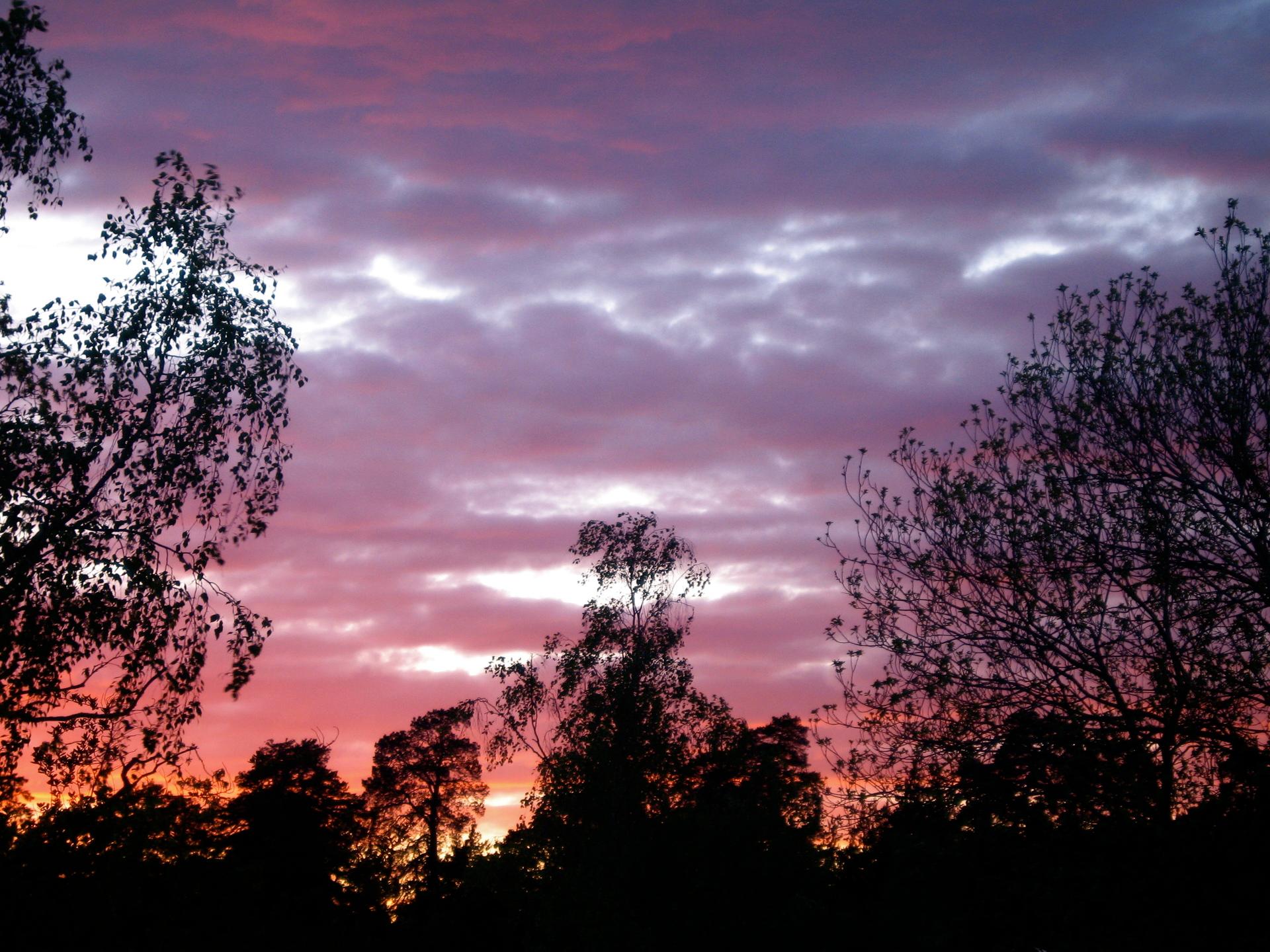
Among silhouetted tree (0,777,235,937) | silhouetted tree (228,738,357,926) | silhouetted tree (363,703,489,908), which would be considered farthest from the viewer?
silhouetted tree (363,703,489,908)

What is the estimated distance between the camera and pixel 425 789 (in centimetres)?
7306

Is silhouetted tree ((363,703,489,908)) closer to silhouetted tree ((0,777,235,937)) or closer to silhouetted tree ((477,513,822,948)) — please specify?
silhouetted tree ((477,513,822,948))

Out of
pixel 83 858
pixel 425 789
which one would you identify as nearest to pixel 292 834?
pixel 425 789

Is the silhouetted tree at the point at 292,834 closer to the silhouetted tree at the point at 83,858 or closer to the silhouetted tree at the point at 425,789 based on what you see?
the silhouetted tree at the point at 425,789

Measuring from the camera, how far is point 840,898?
111 feet

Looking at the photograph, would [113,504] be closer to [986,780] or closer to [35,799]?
[35,799]

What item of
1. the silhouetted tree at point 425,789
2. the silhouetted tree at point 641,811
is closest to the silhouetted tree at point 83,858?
the silhouetted tree at point 641,811

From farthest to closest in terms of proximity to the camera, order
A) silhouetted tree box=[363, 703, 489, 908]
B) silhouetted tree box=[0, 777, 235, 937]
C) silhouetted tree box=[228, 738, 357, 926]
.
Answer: silhouetted tree box=[363, 703, 489, 908]
silhouetted tree box=[228, 738, 357, 926]
silhouetted tree box=[0, 777, 235, 937]

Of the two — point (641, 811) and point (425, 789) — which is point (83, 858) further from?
point (425, 789)

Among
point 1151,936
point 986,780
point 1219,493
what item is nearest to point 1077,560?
point 1219,493

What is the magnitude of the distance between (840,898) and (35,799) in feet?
74.7

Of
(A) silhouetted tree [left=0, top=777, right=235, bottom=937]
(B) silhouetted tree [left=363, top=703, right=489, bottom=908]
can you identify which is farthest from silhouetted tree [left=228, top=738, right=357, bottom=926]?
Result: (A) silhouetted tree [left=0, top=777, right=235, bottom=937]

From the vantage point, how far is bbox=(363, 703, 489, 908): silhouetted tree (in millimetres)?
70375

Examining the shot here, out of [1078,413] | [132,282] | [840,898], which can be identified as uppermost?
[132,282]
